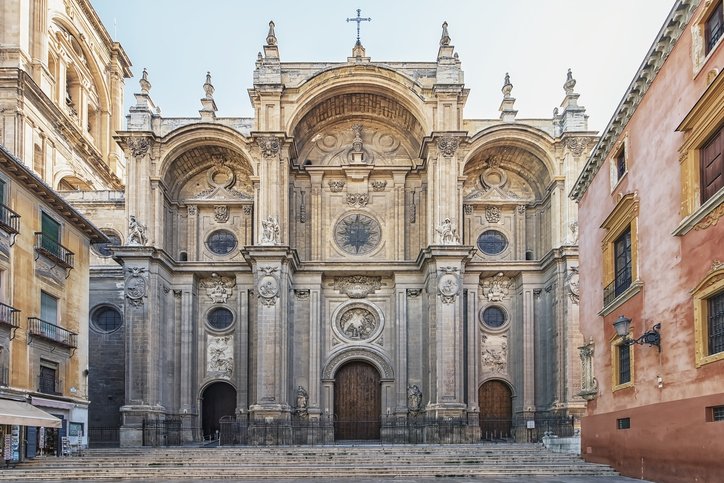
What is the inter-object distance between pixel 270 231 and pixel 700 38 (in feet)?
73.7

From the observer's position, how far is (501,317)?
3759 cm

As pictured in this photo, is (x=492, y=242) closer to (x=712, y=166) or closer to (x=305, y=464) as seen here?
(x=305, y=464)

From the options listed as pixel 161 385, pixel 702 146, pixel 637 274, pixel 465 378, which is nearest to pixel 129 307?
pixel 161 385

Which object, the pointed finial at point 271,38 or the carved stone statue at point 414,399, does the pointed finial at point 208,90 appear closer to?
the pointed finial at point 271,38

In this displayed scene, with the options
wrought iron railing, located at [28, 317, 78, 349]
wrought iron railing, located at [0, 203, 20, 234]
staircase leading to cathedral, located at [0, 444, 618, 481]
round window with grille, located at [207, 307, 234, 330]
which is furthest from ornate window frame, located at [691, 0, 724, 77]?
round window with grille, located at [207, 307, 234, 330]

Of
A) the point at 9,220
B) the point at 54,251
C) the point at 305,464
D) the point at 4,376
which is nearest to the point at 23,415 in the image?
the point at 4,376

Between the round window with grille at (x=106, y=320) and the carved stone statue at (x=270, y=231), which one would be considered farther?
the round window with grille at (x=106, y=320)

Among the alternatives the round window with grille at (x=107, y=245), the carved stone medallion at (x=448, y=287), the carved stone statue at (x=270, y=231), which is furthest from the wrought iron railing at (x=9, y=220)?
the carved stone medallion at (x=448, y=287)

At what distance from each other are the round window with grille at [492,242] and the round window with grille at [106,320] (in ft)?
58.3

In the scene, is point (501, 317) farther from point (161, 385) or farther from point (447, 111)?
point (161, 385)

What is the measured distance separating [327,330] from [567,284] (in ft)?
37.5

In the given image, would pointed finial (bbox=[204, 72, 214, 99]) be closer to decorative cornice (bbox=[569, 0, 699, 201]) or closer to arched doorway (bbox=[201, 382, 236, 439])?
arched doorway (bbox=[201, 382, 236, 439])

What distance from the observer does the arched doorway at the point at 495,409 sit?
120 ft

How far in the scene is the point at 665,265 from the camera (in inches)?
675
